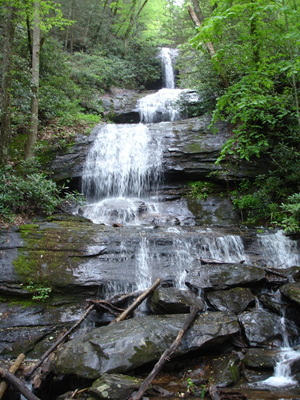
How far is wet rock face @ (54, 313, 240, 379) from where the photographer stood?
3.49 metres

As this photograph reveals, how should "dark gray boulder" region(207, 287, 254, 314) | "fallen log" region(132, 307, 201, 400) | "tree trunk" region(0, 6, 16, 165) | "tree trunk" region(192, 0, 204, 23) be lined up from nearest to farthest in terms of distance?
1. "fallen log" region(132, 307, 201, 400)
2. "dark gray boulder" region(207, 287, 254, 314)
3. "tree trunk" region(0, 6, 16, 165)
4. "tree trunk" region(192, 0, 204, 23)

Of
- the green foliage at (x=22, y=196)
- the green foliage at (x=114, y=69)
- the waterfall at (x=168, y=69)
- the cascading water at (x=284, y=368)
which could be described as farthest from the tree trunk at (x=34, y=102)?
the waterfall at (x=168, y=69)

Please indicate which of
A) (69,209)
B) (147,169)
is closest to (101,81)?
(147,169)

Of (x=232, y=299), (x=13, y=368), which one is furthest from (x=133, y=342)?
(x=232, y=299)

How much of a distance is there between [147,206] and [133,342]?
598 cm

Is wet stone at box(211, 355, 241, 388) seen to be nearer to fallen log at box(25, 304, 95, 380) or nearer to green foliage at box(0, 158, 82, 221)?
fallen log at box(25, 304, 95, 380)

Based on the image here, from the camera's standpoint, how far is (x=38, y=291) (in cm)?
527

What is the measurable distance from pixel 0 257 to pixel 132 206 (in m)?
4.55

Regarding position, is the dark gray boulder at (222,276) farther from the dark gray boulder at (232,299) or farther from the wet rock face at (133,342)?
the wet rock face at (133,342)

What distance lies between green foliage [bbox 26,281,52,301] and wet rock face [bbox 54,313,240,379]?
65.7 inches

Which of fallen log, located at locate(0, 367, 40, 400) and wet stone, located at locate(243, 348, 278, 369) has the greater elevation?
fallen log, located at locate(0, 367, 40, 400)

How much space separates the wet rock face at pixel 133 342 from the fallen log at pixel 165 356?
0.36 feet

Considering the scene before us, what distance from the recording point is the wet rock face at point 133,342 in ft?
11.4

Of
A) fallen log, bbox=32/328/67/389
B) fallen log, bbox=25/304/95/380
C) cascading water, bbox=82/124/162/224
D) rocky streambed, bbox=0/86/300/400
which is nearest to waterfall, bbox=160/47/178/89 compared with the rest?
cascading water, bbox=82/124/162/224
